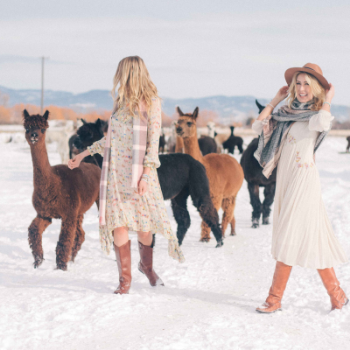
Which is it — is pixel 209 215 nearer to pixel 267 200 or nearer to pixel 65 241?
pixel 65 241

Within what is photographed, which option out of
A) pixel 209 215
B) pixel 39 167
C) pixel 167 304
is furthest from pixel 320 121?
pixel 39 167

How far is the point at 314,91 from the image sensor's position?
3.39 m

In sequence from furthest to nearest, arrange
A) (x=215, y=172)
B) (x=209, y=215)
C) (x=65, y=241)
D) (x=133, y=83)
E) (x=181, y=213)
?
(x=215, y=172) < (x=181, y=213) < (x=209, y=215) < (x=65, y=241) < (x=133, y=83)

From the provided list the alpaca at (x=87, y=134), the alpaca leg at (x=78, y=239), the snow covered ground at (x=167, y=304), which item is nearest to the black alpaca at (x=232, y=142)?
the snow covered ground at (x=167, y=304)

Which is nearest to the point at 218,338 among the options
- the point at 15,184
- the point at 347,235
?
the point at 347,235

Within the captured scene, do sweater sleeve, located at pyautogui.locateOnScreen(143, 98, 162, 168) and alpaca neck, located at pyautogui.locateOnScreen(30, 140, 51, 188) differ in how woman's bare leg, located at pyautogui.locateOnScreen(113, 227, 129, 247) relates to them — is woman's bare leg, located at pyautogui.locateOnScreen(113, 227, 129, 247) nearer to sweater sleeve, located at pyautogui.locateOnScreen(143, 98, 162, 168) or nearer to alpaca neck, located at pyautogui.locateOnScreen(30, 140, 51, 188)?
sweater sleeve, located at pyautogui.locateOnScreen(143, 98, 162, 168)

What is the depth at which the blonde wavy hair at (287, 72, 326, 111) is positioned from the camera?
11.1 ft

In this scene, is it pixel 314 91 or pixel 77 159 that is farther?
pixel 77 159

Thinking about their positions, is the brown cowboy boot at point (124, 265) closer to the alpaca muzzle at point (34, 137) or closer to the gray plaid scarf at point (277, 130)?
the gray plaid scarf at point (277, 130)

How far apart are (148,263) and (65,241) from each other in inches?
43.5

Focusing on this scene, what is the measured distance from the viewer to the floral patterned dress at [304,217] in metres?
3.30

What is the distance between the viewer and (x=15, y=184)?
1190 cm

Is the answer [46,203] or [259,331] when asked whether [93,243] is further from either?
[259,331]

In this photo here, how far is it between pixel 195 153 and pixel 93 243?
1786 mm
